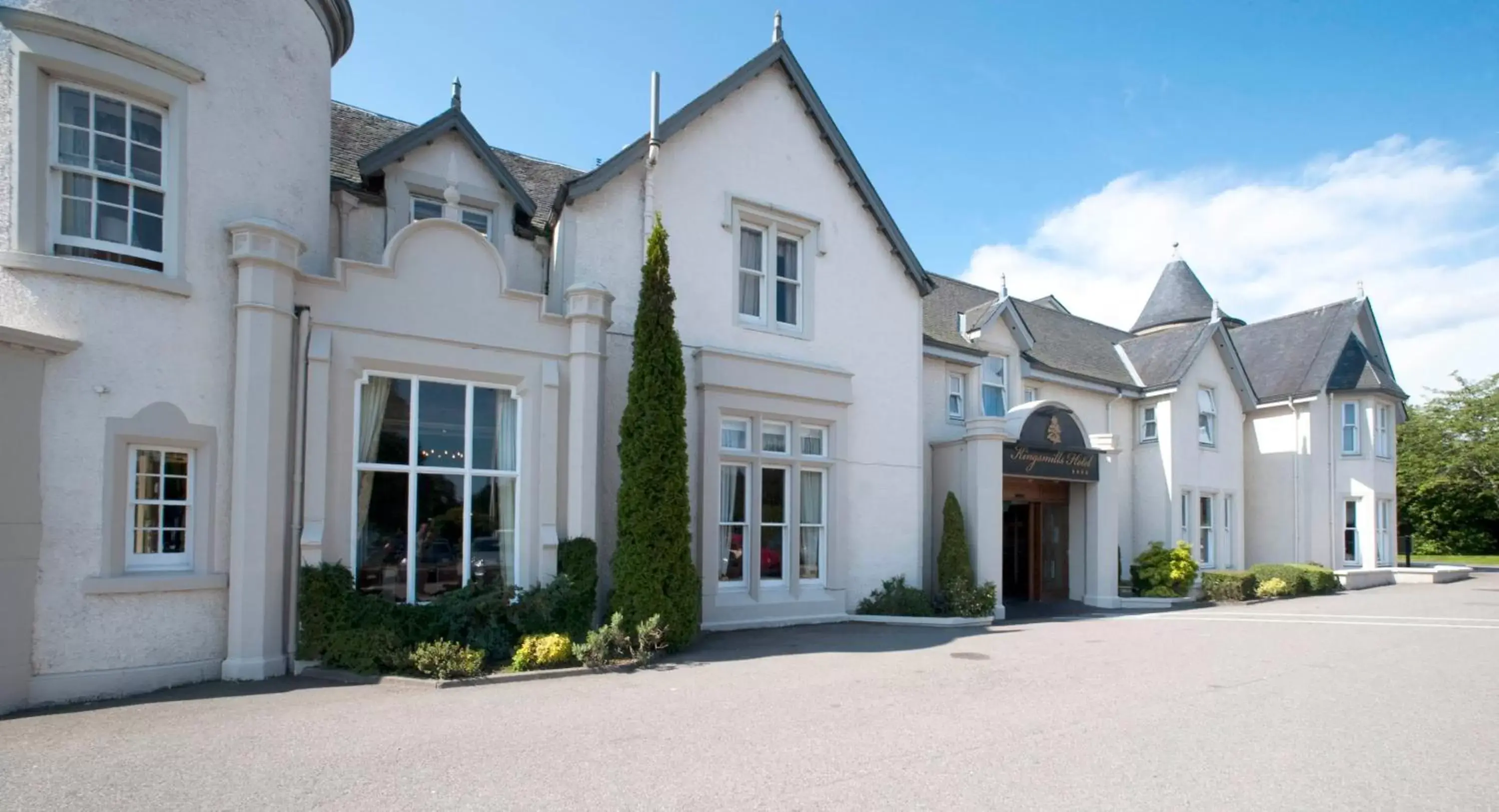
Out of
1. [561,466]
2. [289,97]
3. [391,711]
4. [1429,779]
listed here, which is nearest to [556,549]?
[561,466]

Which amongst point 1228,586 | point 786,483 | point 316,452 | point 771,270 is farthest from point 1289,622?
point 316,452

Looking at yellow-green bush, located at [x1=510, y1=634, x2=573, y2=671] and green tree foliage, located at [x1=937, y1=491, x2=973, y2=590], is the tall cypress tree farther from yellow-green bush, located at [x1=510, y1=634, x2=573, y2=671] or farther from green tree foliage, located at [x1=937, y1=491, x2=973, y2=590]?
green tree foliage, located at [x1=937, y1=491, x2=973, y2=590]

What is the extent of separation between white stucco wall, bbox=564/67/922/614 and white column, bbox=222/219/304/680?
14.0 feet

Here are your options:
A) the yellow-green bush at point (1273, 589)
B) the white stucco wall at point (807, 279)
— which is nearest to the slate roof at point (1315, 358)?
the yellow-green bush at point (1273, 589)

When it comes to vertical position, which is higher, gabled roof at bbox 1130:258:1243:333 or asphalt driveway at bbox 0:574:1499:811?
gabled roof at bbox 1130:258:1243:333

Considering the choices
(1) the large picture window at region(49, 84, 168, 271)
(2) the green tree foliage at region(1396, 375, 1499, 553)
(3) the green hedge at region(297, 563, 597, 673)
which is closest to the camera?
(1) the large picture window at region(49, 84, 168, 271)

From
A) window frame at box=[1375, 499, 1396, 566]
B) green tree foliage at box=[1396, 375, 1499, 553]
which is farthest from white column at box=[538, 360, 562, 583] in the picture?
green tree foliage at box=[1396, 375, 1499, 553]

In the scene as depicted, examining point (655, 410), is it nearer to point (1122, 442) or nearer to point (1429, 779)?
point (1429, 779)

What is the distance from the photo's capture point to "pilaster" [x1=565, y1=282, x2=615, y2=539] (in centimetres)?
1185

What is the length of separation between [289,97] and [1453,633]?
19350 millimetres

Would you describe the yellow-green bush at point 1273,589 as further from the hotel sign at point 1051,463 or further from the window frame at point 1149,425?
the hotel sign at point 1051,463

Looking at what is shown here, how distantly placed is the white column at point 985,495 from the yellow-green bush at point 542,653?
948cm

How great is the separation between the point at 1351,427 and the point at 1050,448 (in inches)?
632

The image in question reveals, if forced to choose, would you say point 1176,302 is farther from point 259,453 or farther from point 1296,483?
point 259,453
